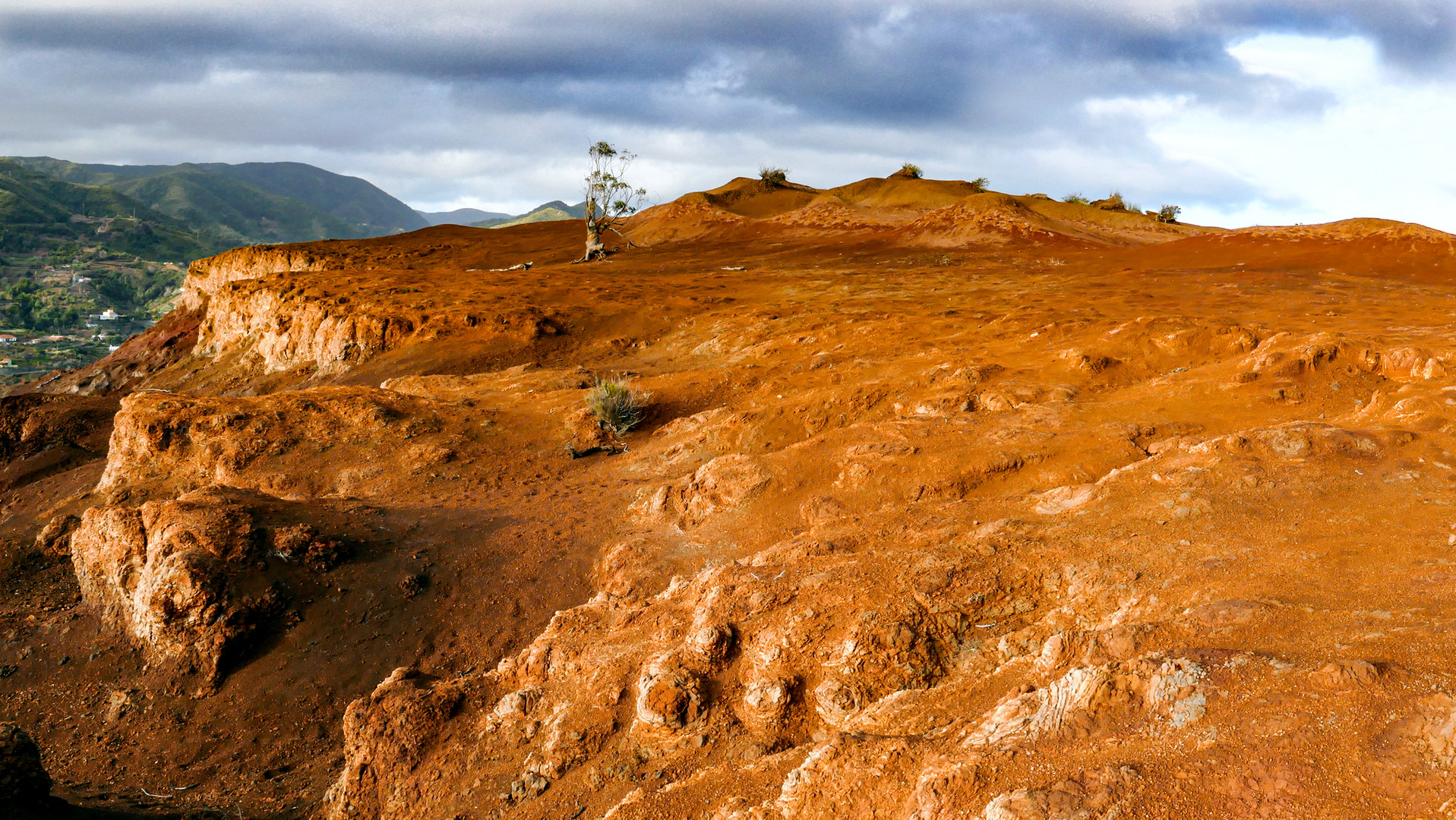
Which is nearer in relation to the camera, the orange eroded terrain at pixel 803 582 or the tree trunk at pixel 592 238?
the orange eroded terrain at pixel 803 582

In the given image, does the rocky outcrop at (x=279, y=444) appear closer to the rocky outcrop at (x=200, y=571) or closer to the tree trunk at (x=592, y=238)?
A: the rocky outcrop at (x=200, y=571)

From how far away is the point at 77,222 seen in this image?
15300 cm

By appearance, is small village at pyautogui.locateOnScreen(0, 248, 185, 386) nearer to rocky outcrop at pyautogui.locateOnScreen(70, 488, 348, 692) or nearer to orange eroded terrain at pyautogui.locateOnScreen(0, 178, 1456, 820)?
orange eroded terrain at pyautogui.locateOnScreen(0, 178, 1456, 820)

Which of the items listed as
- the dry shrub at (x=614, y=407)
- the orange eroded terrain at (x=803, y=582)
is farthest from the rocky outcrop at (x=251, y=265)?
the dry shrub at (x=614, y=407)

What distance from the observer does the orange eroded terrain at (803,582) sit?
3629 mm

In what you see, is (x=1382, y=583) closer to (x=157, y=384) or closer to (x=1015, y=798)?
(x=1015, y=798)

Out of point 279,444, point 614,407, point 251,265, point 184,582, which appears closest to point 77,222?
point 251,265

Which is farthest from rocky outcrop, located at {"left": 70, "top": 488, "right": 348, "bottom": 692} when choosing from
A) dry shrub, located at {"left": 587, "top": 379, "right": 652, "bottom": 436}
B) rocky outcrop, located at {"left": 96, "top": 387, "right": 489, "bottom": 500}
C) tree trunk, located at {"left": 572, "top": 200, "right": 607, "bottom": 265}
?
tree trunk, located at {"left": 572, "top": 200, "right": 607, "bottom": 265}

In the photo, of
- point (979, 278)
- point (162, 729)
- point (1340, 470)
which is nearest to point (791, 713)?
point (1340, 470)

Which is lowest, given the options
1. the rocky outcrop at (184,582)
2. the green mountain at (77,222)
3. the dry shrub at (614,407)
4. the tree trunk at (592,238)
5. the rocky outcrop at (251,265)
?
the rocky outcrop at (184,582)

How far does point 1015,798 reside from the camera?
3135 mm

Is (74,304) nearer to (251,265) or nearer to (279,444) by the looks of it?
(251,265)

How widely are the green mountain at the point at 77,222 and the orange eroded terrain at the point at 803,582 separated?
528 ft

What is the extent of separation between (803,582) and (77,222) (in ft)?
669
